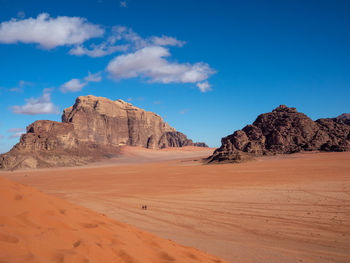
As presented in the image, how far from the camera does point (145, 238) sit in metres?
4.01

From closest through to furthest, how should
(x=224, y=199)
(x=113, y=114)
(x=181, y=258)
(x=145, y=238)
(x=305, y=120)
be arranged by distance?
(x=181, y=258)
(x=145, y=238)
(x=224, y=199)
(x=305, y=120)
(x=113, y=114)

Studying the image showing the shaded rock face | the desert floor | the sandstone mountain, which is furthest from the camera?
the sandstone mountain

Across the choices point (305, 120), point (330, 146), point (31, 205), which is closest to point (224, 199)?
point (31, 205)

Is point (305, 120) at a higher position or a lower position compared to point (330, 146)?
higher

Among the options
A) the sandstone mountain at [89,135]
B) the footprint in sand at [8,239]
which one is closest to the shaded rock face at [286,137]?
the sandstone mountain at [89,135]

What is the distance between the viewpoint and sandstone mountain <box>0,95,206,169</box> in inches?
2157

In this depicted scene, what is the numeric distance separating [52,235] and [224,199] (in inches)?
336

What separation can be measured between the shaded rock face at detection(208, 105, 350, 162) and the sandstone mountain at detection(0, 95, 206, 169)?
3551 centimetres

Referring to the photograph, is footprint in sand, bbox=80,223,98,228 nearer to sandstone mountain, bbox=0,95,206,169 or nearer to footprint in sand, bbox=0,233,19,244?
footprint in sand, bbox=0,233,19,244

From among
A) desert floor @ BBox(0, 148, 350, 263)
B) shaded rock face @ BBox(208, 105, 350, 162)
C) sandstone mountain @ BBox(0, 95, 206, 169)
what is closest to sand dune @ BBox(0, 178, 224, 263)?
desert floor @ BBox(0, 148, 350, 263)

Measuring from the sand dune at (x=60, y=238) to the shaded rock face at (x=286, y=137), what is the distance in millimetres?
36247

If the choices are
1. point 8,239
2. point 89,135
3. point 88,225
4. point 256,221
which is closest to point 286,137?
point 256,221

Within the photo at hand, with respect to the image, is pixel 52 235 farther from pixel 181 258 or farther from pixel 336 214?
pixel 336 214

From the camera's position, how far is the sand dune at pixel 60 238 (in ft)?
8.44
